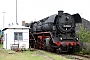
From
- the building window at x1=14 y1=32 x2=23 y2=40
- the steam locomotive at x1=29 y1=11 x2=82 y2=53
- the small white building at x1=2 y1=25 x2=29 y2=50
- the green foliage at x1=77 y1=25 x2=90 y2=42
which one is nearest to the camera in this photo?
the green foliage at x1=77 y1=25 x2=90 y2=42

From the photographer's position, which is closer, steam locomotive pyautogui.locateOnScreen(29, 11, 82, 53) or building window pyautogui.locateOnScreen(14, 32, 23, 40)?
steam locomotive pyautogui.locateOnScreen(29, 11, 82, 53)

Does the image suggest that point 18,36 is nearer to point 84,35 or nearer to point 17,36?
point 17,36

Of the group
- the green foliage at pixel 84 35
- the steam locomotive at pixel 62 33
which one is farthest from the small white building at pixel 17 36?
the green foliage at pixel 84 35

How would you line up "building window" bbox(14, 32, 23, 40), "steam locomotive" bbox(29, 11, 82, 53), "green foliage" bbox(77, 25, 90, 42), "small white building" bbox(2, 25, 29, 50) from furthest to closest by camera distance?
"building window" bbox(14, 32, 23, 40) → "small white building" bbox(2, 25, 29, 50) → "steam locomotive" bbox(29, 11, 82, 53) → "green foliage" bbox(77, 25, 90, 42)

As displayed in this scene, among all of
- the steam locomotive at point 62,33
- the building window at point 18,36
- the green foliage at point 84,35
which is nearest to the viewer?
the green foliage at point 84,35

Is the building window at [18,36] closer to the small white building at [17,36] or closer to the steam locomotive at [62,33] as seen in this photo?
the small white building at [17,36]

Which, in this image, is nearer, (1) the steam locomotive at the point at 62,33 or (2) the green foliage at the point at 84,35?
(2) the green foliage at the point at 84,35

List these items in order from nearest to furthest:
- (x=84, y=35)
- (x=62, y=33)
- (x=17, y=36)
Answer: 1. (x=84, y=35)
2. (x=62, y=33)
3. (x=17, y=36)

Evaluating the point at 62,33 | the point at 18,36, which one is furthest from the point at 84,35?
the point at 18,36

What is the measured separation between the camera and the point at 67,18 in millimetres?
21562

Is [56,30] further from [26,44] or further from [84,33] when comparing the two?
[26,44]

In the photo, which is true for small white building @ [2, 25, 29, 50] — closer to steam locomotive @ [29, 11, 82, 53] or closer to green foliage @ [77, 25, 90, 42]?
steam locomotive @ [29, 11, 82, 53]

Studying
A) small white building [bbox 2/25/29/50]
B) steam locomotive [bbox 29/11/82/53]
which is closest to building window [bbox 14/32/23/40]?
small white building [bbox 2/25/29/50]

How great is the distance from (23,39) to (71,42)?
704 centimetres
